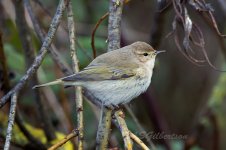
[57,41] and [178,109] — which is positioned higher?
[57,41]

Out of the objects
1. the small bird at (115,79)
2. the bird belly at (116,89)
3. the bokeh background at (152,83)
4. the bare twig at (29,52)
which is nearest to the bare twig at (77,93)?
the small bird at (115,79)

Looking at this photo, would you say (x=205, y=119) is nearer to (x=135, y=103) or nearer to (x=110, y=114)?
(x=135, y=103)

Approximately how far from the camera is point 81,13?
6.16 meters

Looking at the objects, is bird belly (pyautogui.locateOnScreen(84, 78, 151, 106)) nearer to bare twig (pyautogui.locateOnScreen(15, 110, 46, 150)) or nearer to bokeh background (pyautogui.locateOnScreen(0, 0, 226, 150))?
bokeh background (pyautogui.locateOnScreen(0, 0, 226, 150))

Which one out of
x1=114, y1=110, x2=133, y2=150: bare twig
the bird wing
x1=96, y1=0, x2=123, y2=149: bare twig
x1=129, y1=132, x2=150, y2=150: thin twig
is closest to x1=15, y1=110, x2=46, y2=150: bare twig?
the bird wing

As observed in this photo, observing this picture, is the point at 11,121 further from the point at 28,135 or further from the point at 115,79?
the point at 28,135

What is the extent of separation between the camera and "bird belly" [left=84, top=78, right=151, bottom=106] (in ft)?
12.3

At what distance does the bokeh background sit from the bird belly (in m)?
0.36

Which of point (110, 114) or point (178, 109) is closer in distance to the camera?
point (110, 114)

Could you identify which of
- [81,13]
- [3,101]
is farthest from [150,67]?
[81,13]

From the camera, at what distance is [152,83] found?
23.9ft

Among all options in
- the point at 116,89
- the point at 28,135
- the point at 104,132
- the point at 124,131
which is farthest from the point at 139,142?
the point at 28,135

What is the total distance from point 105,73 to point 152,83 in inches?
140

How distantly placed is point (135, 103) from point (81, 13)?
1.56 m
